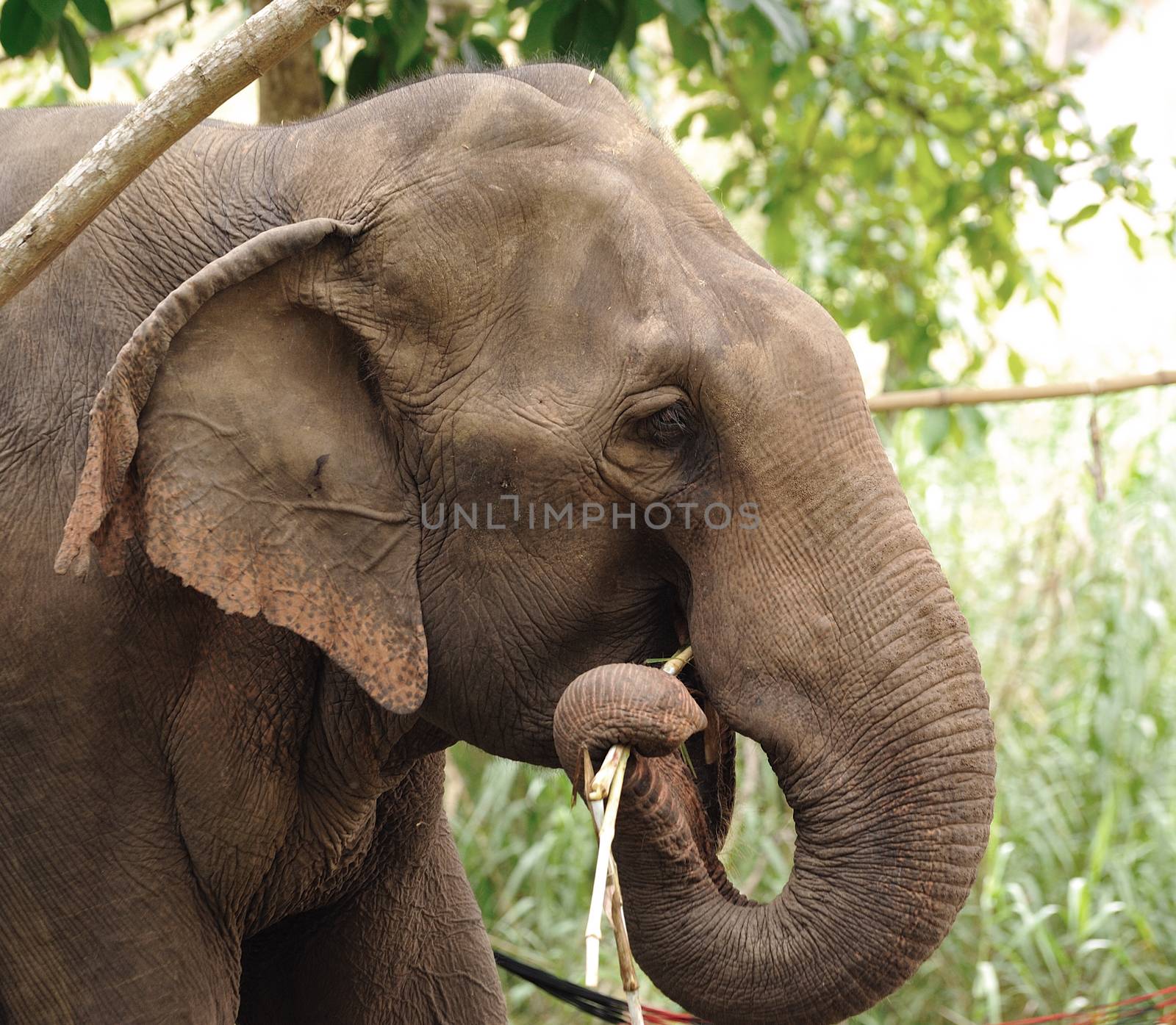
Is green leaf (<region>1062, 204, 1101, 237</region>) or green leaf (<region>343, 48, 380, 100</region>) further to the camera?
green leaf (<region>1062, 204, 1101, 237</region>)

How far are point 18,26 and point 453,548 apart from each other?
159cm

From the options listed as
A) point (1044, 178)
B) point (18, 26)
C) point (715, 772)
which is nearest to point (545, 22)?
point (18, 26)

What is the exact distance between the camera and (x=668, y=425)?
6.63 feet

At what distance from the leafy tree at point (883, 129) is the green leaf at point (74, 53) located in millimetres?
455

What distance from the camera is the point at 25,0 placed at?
9.80 ft

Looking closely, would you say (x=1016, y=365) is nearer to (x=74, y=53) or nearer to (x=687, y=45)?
(x=687, y=45)

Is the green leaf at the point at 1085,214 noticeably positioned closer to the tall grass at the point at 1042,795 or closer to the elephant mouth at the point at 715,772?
the tall grass at the point at 1042,795

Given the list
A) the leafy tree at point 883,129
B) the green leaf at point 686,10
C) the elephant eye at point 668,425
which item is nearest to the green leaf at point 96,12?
the leafy tree at point 883,129

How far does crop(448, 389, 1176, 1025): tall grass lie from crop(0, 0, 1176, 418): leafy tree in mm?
568

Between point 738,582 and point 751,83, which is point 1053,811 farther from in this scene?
point 738,582

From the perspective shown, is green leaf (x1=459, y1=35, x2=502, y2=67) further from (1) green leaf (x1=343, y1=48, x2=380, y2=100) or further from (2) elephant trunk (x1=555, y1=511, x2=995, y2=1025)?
(2) elephant trunk (x1=555, y1=511, x2=995, y2=1025)

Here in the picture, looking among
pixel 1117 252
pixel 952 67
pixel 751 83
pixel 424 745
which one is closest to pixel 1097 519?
pixel 952 67

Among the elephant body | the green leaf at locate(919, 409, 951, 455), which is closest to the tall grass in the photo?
the green leaf at locate(919, 409, 951, 455)

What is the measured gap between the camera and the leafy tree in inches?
155
